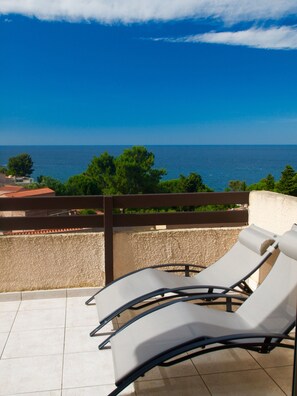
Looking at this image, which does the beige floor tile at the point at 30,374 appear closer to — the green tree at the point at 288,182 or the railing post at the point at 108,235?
the railing post at the point at 108,235

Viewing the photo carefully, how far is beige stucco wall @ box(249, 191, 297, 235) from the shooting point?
4.23m

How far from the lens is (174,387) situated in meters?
2.91

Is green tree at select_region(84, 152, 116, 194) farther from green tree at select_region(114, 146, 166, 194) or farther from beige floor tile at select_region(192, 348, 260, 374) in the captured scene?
beige floor tile at select_region(192, 348, 260, 374)

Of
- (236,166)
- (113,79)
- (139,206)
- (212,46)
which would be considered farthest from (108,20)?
(139,206)

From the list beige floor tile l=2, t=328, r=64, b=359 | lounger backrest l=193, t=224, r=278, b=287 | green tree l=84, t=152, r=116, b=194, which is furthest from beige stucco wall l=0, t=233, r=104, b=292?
green tree l=84, t=152, r=116, b=194

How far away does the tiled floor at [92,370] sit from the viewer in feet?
9.51

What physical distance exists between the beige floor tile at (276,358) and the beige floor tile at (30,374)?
1484 mm

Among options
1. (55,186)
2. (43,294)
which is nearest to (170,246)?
(43,294)

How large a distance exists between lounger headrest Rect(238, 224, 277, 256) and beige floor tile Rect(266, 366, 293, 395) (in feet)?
3.66

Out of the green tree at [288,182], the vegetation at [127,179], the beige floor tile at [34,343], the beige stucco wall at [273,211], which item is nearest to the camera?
the beige floor tile at [34,343]

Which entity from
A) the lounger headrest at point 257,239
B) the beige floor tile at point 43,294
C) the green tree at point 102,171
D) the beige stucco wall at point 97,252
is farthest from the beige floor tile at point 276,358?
the green tree at point 102,171

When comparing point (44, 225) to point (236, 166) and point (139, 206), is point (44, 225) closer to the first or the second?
point (139, 206)

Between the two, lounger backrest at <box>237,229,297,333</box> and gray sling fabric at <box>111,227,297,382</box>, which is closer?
gray sling fabric at <box>111,227,297,382</box>

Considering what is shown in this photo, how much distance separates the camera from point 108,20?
87.2 meters
